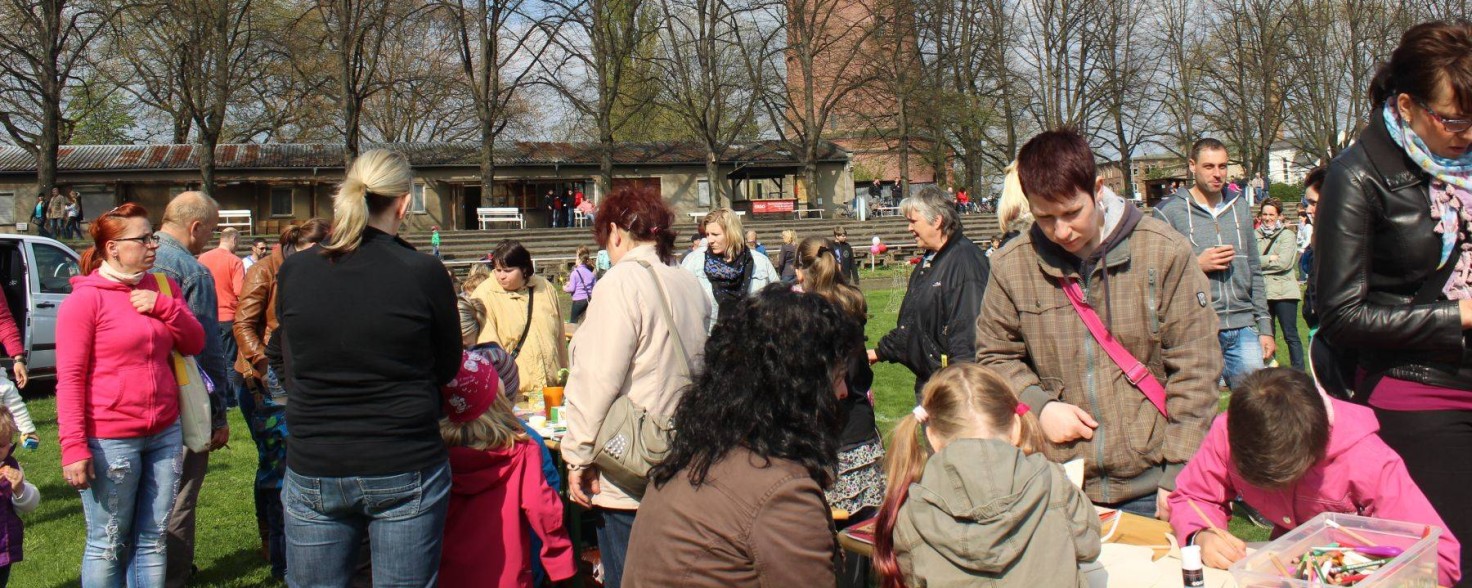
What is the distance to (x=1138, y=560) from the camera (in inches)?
113

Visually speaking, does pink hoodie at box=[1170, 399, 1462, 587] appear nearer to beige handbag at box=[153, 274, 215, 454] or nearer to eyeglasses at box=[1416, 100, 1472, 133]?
eyeglasses at box=[1416, 100, 1472, 133]

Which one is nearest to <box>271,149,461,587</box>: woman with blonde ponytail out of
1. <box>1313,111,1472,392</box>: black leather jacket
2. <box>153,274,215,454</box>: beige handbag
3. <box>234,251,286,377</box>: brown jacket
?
<box>153,274,215,454</box>: beige handbag

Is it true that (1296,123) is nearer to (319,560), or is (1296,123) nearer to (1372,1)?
(1372,1)

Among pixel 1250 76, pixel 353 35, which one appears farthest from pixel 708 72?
pixel 1250 76

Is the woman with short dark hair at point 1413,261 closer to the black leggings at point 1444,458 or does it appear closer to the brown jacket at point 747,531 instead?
the black leggings at point 1444,458

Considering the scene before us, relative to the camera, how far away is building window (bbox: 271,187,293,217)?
40344 millimetres

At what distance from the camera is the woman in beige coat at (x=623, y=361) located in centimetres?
346

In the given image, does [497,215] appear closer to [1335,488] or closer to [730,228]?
[730,228]

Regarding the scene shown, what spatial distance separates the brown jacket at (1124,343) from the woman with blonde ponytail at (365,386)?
1723 millimetres

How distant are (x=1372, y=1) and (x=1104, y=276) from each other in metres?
50.1

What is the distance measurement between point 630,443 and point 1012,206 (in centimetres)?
169

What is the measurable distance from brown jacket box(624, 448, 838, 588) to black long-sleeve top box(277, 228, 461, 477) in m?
1.01

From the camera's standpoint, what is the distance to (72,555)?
5.65 m

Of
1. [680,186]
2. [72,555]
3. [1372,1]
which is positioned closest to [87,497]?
[72,555]
